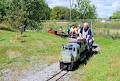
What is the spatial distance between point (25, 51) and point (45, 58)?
9.53 feet

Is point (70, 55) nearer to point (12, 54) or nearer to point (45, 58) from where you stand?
point (45, 58)

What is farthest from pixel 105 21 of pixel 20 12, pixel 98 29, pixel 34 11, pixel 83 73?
pixel 83 73

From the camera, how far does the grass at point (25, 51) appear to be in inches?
976

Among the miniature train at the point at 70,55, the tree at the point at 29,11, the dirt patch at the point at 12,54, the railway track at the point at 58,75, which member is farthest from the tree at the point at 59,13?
the railway track at the point at 58,75

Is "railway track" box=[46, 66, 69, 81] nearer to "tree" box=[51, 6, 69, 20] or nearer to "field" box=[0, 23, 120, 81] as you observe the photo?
"field" box=[0, 23, 120, 81]

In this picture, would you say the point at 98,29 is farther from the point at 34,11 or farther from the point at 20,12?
the point at 20,12

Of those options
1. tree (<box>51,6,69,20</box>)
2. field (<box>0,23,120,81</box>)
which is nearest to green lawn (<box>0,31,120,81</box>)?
field (<box>0,23,120,81</box>)

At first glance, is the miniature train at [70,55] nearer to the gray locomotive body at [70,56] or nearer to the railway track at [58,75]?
the gray locomotive body at [70,56]

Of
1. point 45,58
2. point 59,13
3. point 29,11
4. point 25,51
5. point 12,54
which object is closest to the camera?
point 45,58

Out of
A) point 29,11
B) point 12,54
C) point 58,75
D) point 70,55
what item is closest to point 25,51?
point 12,54

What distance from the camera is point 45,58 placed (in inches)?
1031

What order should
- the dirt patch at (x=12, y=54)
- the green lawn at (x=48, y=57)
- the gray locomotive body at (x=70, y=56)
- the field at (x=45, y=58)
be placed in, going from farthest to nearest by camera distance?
1. the dirt patch at (x=12, y=54)
2. the gray locomotive body at (x=70, y=56)
3. the field at (x=45, y=58)
4. the green lawn at (x=48, y=57)

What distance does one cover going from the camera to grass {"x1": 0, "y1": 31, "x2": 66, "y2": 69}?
2479 cm

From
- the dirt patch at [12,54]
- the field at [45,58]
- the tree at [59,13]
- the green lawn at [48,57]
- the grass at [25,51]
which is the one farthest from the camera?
the tree at [59,13]
